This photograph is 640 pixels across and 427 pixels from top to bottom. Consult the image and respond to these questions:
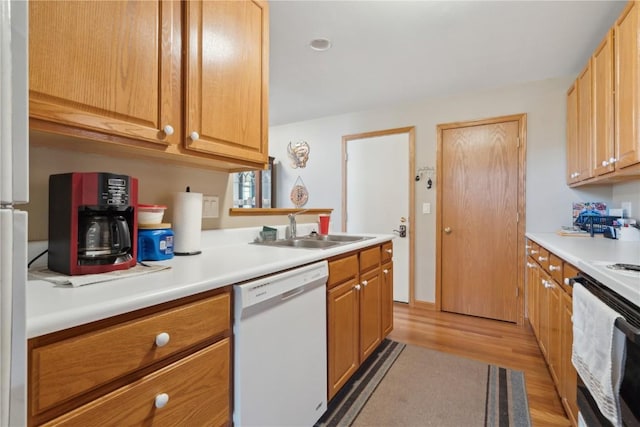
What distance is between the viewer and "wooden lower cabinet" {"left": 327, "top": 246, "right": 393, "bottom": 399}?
163 cm

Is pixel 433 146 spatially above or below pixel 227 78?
above

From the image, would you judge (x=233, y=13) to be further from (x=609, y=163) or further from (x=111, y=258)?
(x=609, y=163)

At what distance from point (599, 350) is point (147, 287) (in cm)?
141

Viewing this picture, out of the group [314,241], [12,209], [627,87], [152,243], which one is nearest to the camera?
Answer: [12,209]

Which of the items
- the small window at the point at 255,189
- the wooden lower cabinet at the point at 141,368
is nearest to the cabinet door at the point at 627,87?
the wooden lower cabinet at the point at 141,368

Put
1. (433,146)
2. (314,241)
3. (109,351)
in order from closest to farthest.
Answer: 1. (109,351)
2. (314,241)
3. (433,146)

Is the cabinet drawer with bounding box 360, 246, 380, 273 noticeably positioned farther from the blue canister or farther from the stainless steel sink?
the blue canister

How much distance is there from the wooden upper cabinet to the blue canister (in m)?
2.47

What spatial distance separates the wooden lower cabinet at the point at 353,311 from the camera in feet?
5.34

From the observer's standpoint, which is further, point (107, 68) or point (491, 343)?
point (491, 343)

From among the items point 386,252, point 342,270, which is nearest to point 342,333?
point 342,270

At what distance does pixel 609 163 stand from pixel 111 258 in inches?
102

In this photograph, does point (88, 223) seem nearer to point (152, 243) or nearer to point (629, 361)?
point (152, 243)

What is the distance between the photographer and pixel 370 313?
2.07 meters
